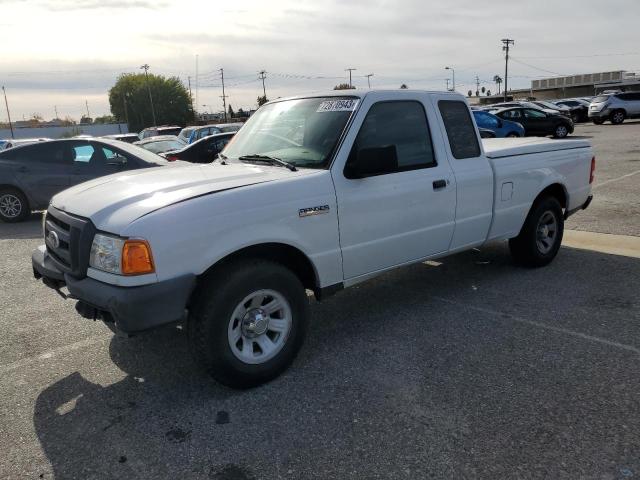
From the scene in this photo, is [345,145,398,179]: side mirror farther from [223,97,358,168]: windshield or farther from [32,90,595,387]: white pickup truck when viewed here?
[223,97,358,168]: windshield

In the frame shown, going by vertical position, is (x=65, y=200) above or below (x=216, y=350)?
above

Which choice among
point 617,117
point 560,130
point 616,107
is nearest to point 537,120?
point 560,130

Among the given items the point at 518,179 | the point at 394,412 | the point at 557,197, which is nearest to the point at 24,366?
the point at 394,412

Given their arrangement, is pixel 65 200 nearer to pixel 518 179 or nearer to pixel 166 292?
pixel 166 292

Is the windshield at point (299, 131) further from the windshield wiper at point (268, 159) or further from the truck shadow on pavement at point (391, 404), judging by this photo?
the truck shadow on pavement at point (391, 404)

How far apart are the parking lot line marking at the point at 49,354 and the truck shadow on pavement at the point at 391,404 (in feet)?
0.71

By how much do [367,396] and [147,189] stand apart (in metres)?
1.94

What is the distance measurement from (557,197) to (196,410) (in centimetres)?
460

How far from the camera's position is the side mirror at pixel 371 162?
3.67m

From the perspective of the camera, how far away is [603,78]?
9931cm

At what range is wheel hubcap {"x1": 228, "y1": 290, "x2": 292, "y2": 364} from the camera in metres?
3.35

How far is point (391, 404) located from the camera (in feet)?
10.6

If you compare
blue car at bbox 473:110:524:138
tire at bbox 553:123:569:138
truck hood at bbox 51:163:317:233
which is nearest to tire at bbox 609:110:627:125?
tire at bbox 553:123:569:138

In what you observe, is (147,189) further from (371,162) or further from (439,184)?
(439,184)
